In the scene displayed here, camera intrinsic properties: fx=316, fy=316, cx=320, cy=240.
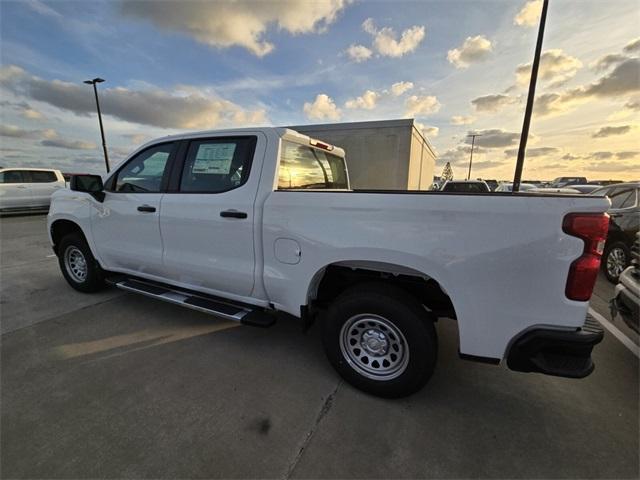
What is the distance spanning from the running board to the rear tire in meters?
0.60

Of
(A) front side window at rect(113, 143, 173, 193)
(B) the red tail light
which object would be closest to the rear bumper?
(B) the red tail light

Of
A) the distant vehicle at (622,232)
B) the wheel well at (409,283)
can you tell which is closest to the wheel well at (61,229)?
the wheel well at (409,283)

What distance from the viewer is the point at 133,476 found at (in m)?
1.79

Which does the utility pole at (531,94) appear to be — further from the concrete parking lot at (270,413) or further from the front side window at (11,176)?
the front side window at (11,176)

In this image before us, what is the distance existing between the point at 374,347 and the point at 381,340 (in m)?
0.10

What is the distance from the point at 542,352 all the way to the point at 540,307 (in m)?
0.32

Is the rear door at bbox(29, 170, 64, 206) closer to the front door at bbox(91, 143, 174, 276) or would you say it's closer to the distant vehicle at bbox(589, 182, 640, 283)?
the front door at bbox(91, 143, 174, 276)

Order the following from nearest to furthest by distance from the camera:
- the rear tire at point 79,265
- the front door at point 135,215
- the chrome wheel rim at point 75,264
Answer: the front door at point 135,215, the rear tire at point 79,265, the chrome wheel rim at point 75,264

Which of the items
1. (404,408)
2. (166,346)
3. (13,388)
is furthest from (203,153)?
(404,408)

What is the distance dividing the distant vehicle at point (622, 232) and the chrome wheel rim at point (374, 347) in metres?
5.17

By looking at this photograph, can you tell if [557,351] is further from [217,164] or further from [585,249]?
[217,164]

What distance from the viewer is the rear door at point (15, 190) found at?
12062 millimetres

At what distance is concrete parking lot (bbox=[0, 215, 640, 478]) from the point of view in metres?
1.88

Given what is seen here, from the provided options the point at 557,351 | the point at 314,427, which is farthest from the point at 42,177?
the point at 557,351
